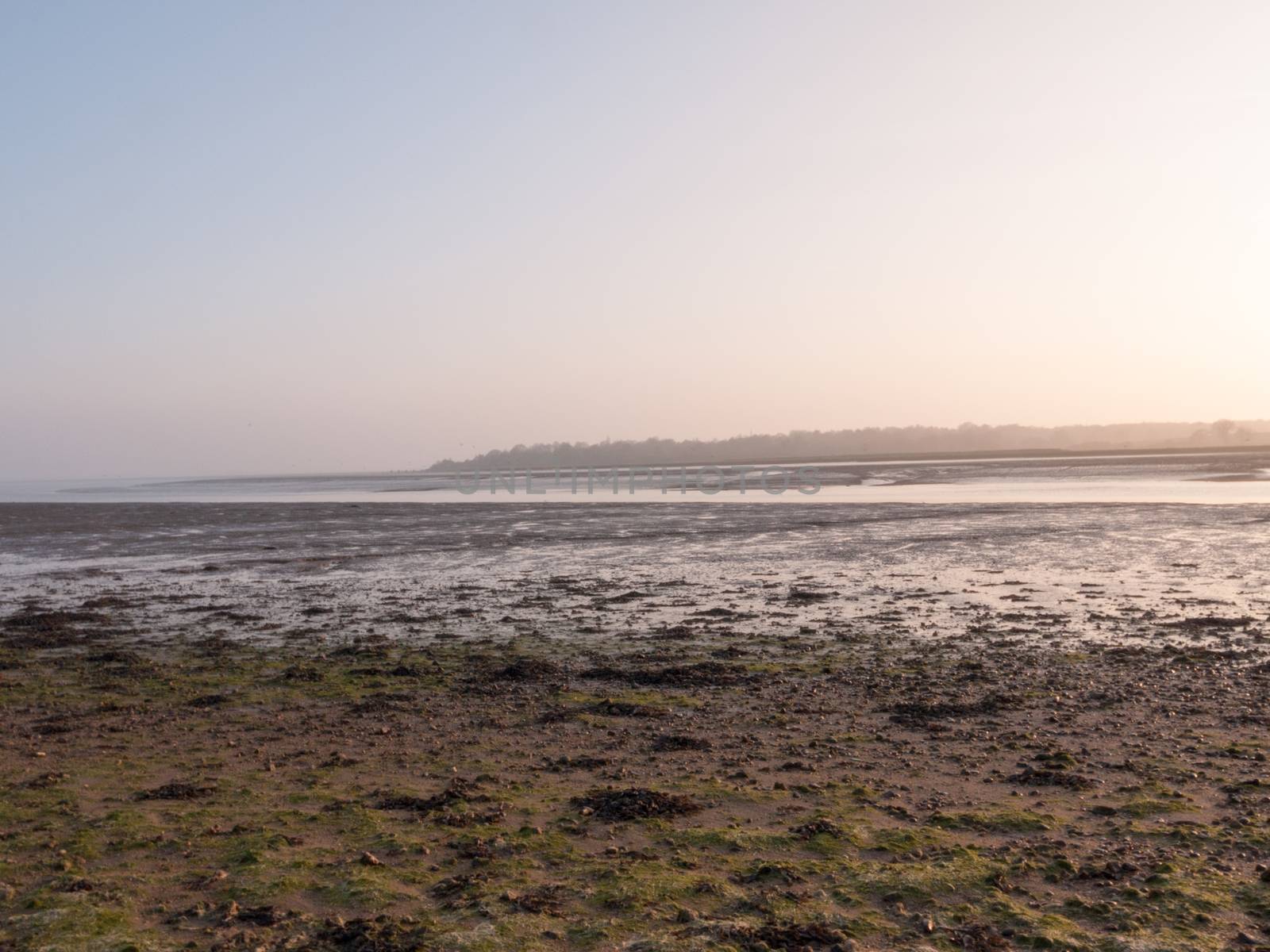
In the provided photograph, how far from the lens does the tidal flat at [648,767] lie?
18.1 ft

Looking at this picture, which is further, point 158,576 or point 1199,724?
point 158,576

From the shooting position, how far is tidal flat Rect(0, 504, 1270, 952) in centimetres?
553

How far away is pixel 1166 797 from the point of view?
283 inches

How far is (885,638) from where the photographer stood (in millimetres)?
14062

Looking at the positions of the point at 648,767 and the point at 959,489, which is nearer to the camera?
the point at 648,767

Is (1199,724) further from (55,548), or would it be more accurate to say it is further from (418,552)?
(55,548)

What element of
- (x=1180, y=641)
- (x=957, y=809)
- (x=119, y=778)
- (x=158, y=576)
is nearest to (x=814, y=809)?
(x=957, y=809)

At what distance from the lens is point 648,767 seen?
330 inches

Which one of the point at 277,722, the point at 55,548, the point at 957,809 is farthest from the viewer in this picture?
the point at 55,548

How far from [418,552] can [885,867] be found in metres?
24.2

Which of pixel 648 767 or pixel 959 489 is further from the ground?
pixel 959 489

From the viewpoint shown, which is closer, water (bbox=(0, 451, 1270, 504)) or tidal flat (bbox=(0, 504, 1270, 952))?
tidal flat (bbox=(0, 504, 1270, 952))

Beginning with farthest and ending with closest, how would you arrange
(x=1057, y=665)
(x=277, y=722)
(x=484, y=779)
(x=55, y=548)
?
(x=55, y=548) → (x=1057, y=665) → (x=277, y=722) → (x=484, y=779)

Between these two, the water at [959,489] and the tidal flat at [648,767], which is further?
the water at [959,489]
